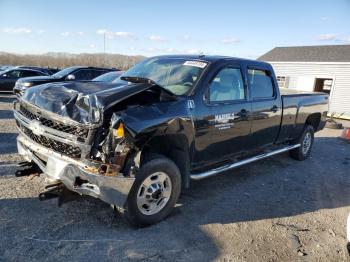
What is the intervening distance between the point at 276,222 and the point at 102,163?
2.41 metres

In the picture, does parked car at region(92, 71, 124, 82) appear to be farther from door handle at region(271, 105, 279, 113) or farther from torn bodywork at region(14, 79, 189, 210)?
door handle at region(271, 105, 279, 113)

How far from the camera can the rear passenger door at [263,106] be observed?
5.32 metres

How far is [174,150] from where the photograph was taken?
4.11 m

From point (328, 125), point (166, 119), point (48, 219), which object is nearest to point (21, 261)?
point (48, 219)

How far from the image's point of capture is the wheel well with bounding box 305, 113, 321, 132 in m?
7.52

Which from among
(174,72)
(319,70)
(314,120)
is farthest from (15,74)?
(319,70)

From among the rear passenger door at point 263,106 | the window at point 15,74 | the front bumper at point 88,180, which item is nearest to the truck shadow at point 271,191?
the rear passenger door at point 263,106

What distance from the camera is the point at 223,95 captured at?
4727mm

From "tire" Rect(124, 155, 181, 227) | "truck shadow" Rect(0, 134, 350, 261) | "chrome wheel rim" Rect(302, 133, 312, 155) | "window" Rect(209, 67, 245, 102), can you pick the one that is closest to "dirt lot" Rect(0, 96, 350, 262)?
"truck shadow" Rect(0, 134, 350, 261)

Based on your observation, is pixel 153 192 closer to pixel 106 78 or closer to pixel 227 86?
pixel 227 86

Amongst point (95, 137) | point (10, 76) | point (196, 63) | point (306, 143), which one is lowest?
point (306, 143)

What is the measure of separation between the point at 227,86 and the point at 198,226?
200cm

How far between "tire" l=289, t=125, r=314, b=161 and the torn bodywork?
462 centimetres

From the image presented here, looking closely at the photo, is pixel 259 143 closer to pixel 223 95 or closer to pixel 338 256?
pixel 223 95
